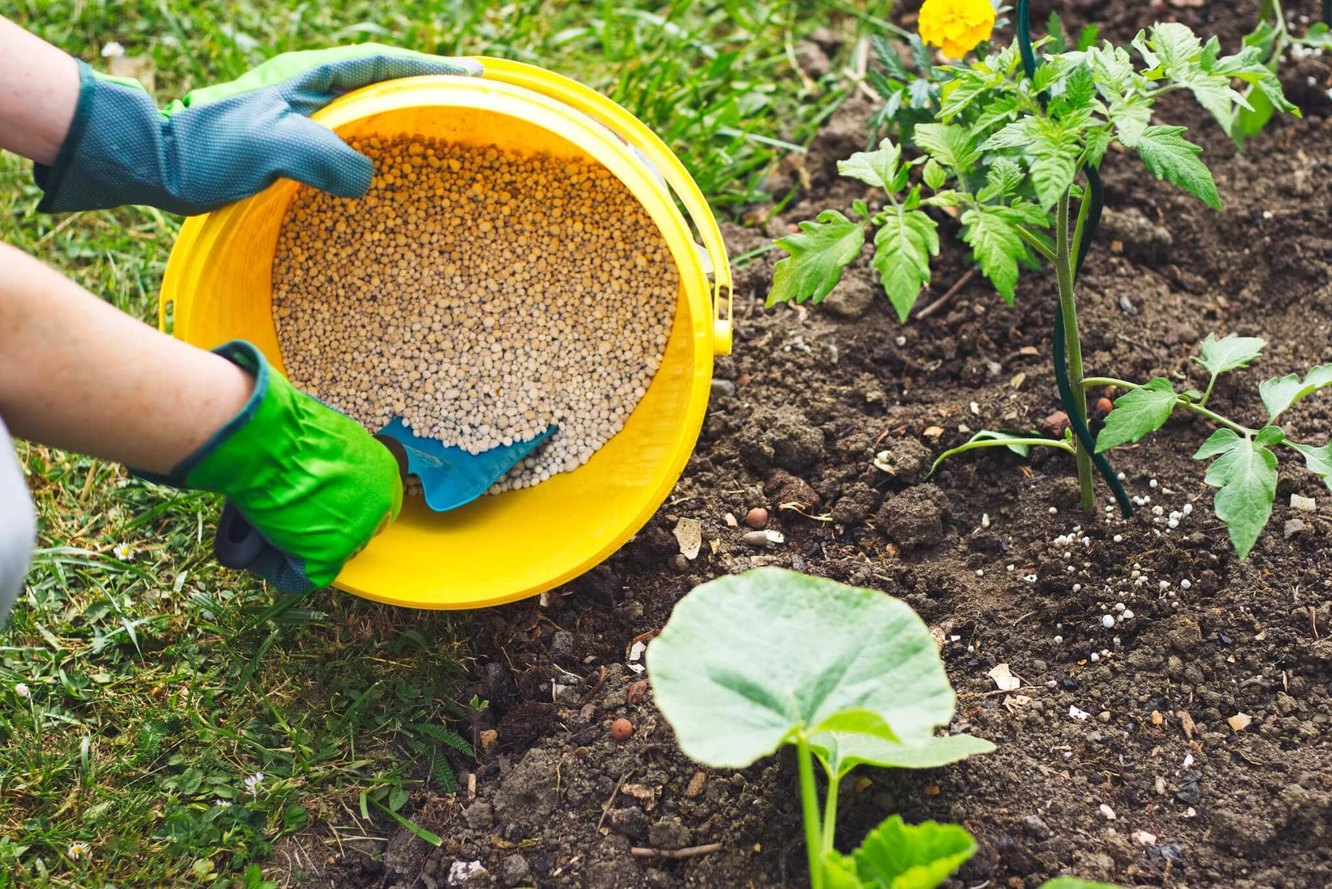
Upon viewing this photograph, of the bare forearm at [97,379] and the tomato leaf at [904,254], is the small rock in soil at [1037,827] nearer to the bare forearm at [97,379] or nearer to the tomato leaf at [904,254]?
the tomato leaf at [904,254]

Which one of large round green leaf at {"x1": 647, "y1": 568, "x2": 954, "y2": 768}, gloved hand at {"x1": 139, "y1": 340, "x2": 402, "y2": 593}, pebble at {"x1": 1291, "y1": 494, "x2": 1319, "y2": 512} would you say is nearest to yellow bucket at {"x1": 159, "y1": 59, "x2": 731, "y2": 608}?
gloved hand at {"x1": 139, "y1": 340, "x2": 402, "y2": 593}

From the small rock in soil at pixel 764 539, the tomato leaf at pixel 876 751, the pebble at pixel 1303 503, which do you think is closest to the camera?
the tomato leaf at pixel 876 751

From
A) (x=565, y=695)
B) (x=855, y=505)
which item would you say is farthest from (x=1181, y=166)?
(x=565, y=695)

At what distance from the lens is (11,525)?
3.90 feet

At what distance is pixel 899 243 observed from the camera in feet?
4.33

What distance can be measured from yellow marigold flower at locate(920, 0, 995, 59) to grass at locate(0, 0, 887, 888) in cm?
73

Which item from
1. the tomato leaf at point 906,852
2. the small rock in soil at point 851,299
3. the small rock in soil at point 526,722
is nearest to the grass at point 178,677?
the small rock in soil at point 526,722

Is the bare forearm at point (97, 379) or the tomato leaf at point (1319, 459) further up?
the bare forearm at point (97, 379)

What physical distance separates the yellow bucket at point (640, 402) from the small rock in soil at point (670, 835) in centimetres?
35

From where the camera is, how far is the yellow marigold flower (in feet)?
4.61

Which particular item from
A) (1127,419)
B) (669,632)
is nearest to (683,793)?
(669,632)

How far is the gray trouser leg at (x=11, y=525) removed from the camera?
1.18 metres

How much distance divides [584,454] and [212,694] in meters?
0.65

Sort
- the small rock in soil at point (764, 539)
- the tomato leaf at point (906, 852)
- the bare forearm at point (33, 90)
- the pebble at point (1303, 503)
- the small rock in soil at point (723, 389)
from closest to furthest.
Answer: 1. the tomato leaf at point (906, 852)
2. the bare forearm at point (33, 90)
3. the pebble at point (1303, 503)
4. the small rock in soil at point (764, 539)
5. the small rock in soil at point (723, 389)
